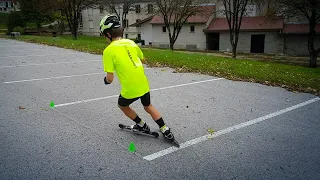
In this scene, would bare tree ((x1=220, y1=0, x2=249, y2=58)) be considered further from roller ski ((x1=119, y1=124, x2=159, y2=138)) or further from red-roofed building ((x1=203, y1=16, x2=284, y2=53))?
roller ski ((x1=119, y1=124, x2=159, y2=138))

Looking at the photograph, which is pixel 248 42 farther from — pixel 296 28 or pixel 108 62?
pixel 108 62

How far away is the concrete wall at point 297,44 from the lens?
34344 millimetres

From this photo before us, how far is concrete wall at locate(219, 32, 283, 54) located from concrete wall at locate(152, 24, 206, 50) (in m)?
3.21


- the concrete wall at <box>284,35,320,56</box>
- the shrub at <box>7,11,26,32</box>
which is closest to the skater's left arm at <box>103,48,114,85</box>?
the concrete wall at <box>284,35,320,56</box>

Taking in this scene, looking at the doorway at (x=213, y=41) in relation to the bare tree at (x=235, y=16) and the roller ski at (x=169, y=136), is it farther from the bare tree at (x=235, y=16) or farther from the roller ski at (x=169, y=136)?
the roller ski at (x=169, y=136)

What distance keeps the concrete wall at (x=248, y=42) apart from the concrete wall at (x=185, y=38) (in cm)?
321

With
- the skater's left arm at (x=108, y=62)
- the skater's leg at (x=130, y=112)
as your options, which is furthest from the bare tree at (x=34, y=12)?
the skater's left arm at (x=108, y=62)

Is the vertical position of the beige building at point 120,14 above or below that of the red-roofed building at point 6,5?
below

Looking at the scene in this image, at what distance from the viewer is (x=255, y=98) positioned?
6852mm

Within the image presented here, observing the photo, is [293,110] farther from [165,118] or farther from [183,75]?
[183,75]

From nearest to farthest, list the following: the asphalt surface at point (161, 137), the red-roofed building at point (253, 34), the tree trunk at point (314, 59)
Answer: the asphalt surface at point (161, 137)
the tree trunk at point (314, 59)
the red-roofed building at point (253, 34)

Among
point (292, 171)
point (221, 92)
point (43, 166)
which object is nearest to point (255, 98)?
point (221, 92)

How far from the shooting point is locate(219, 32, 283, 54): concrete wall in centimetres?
3575

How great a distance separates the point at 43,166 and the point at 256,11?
38892 mm
